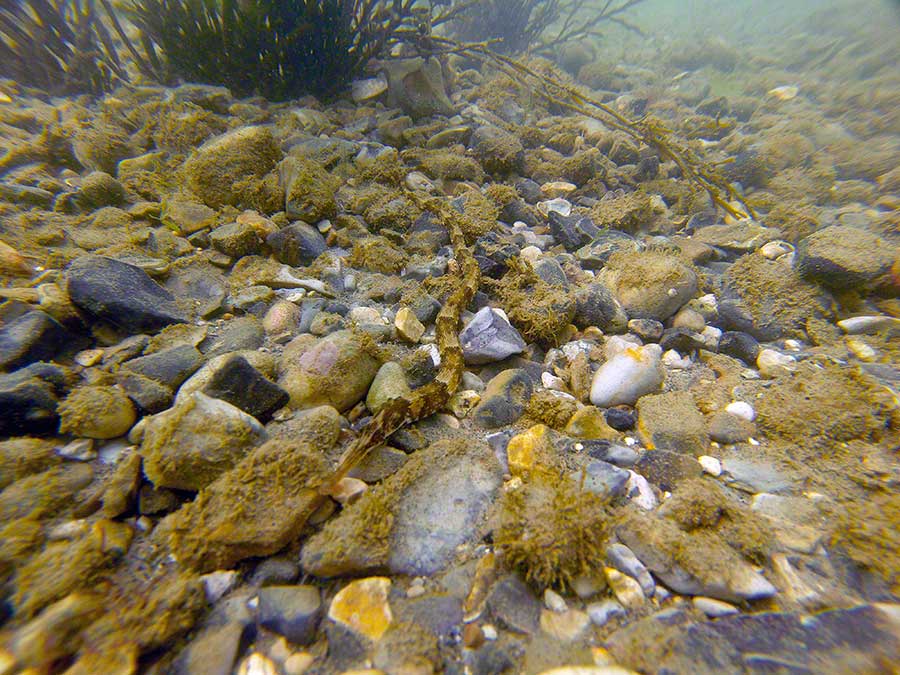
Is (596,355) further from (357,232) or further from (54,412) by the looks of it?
(54,412)

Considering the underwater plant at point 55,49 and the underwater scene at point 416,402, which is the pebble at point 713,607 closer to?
the underwater scene at point 416,402

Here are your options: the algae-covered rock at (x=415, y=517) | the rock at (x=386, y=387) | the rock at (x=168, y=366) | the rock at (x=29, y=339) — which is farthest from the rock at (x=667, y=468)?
the rock at (x=29, y=339)

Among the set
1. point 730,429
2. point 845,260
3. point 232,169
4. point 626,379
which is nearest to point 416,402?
point 626,379

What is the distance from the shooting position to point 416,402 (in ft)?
6.61

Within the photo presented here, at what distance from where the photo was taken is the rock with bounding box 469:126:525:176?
4.16m

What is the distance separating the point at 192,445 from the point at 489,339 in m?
1.72

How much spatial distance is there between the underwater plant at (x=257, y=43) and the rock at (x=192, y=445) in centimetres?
529

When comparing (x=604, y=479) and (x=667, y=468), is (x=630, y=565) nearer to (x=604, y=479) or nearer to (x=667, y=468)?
(x=604, y=479)

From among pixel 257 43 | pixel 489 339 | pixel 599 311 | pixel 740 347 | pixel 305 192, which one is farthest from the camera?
pixel 257 43

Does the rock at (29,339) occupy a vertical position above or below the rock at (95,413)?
above

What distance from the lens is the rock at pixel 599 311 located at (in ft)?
9.05

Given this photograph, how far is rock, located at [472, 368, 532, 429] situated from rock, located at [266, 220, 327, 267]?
1937 millimetres

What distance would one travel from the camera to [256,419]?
1.88 meters

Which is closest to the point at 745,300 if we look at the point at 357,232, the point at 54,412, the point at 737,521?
the point at 737,521
